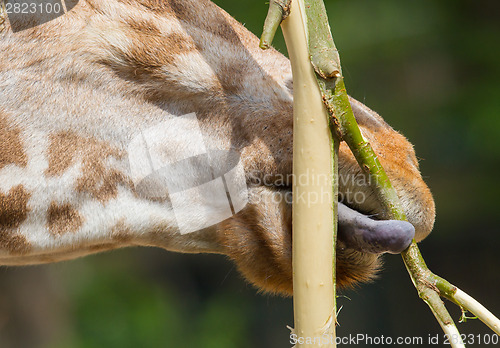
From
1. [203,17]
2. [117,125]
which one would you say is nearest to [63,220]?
[117,125]

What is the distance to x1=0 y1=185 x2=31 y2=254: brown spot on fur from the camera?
113 cm

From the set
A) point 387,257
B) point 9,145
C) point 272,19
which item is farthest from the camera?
point 387,257

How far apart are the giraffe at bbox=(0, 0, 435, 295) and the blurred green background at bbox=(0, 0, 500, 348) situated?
2.35m

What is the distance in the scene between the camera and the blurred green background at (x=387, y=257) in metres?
3.80

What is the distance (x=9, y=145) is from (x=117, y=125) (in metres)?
0.20

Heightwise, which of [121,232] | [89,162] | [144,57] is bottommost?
[121,232]

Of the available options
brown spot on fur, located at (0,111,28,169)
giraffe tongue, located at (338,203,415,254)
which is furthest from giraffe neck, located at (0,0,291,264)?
giraffe tongue, located at (338,203,415,254)

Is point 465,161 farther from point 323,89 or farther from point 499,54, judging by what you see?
point 323,89

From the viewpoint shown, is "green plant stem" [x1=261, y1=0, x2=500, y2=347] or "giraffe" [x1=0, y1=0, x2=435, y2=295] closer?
"green plant stem" [x1=261, y1=0, x2=500, y2=347]

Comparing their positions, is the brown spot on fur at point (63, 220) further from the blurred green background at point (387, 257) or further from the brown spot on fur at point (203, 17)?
the blurred green background at point (387, 257)

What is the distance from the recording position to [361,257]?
3.54 ft

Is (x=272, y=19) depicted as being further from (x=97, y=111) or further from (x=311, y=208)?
(x=97, y=111)

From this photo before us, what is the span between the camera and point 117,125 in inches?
45.2

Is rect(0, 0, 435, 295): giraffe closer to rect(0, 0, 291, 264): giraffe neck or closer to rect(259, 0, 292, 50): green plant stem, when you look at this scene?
rect(0, 0, 291, 264): giraffe neck
